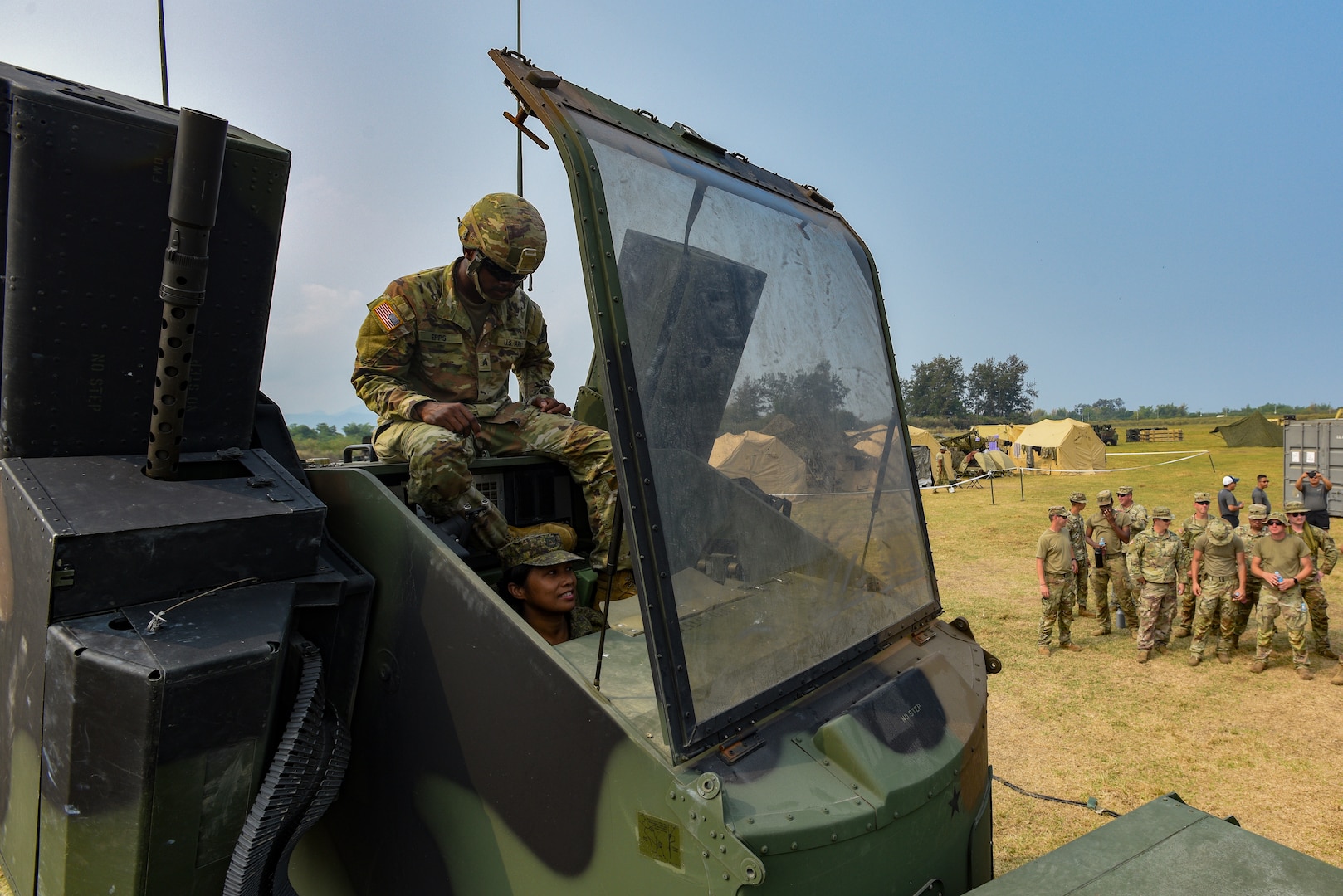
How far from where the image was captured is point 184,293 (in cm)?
236

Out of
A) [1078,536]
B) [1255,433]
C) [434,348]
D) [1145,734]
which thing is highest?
[1255,433]

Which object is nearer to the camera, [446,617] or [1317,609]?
[446,617]

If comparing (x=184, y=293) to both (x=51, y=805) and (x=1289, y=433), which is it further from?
(x=1289, y=433)

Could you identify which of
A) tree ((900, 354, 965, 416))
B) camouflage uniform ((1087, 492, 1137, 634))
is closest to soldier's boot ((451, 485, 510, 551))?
camouflage uniform ((1087, 492, 1137, 634))

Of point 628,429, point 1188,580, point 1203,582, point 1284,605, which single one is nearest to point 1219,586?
point 1203,582

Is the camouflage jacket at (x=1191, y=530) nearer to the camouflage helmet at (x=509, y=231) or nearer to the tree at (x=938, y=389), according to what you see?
the camouflage helmet at (x=509, y=231)

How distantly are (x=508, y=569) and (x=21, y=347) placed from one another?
67.2 inches

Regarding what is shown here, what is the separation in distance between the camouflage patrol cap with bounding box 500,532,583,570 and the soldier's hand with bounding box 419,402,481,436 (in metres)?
0.51

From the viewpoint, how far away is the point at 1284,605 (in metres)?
8.56

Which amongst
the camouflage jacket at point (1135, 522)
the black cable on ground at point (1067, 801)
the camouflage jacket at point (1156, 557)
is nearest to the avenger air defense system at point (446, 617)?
the black cable on ground at point (1067, 801)

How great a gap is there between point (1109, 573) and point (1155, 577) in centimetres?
135

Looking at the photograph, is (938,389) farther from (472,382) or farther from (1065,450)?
(472,382)

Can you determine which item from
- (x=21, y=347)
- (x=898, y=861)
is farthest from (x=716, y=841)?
(x=21, y=347)

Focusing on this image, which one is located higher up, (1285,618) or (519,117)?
(519,117)
